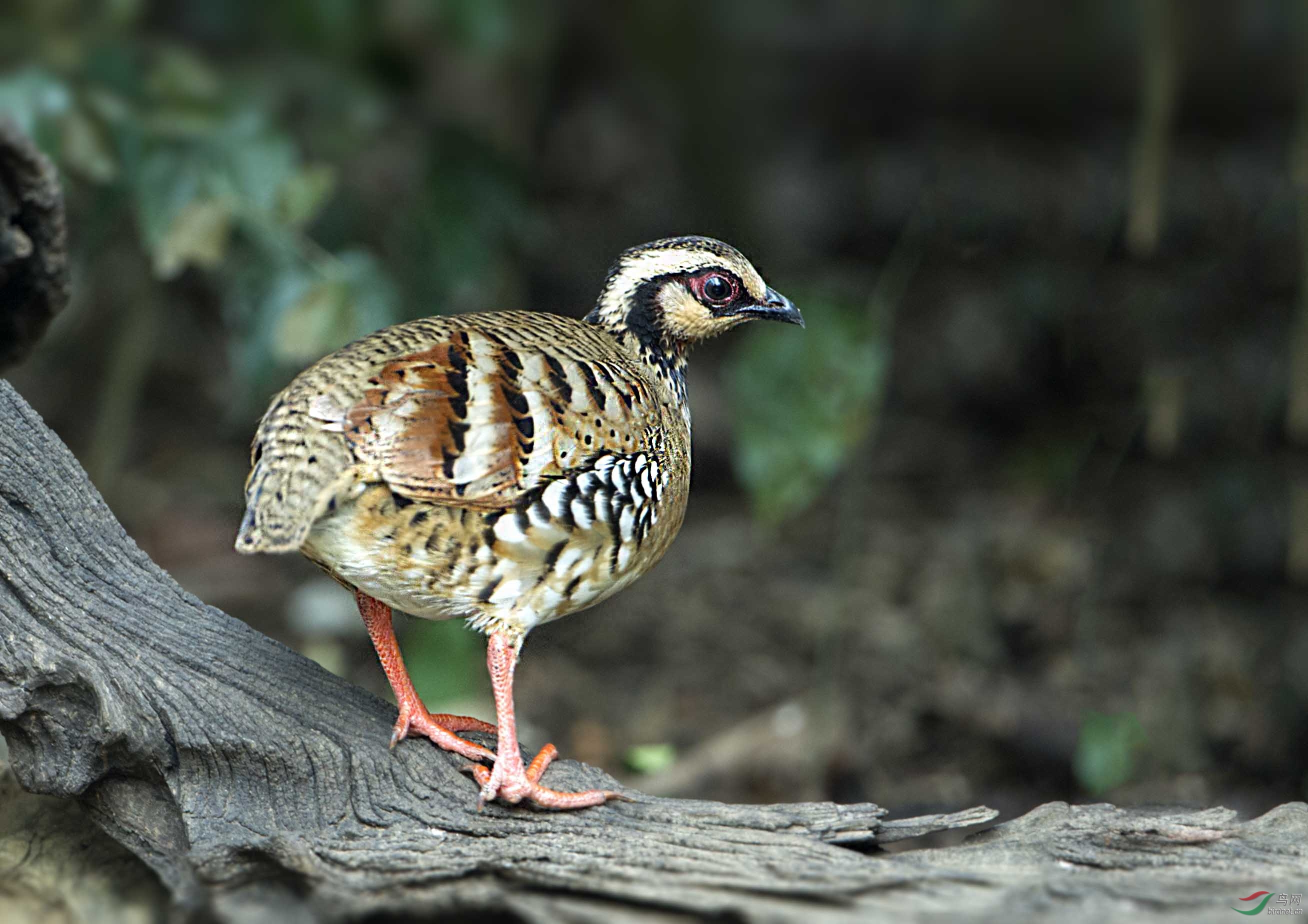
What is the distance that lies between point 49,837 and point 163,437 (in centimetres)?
690

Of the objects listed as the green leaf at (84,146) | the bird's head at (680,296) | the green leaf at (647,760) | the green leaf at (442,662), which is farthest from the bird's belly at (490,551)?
the green leaf at (442,662)

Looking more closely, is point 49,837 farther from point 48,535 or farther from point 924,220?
point 924,220

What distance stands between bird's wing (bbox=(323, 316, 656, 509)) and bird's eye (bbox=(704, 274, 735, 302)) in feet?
2.14

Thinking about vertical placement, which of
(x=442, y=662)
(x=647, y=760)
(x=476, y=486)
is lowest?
(x=476, y=486)

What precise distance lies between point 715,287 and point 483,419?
1.19 meters

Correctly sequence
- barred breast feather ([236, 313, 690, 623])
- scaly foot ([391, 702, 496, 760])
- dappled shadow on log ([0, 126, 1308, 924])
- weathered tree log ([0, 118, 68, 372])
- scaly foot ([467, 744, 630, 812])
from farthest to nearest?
scaly foot ([391, 702, 496, 760]) < scaly foot ([467, 744, 630, 812]) < barred breast feather ([236, 313, 690, 623]) < weathered tree log ([0, 118, 68, 372]) < dappled shadow on log ([0, 126, 1308, 924])

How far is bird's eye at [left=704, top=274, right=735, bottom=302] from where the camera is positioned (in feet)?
15.0

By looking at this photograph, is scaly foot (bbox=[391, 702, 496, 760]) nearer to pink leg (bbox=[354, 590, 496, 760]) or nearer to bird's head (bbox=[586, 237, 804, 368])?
pink leg (bbox=[354, 590, 496, 760])

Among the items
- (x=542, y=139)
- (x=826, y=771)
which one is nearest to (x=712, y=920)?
(x=826, y=771)

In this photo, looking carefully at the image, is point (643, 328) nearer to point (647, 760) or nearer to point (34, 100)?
point (647, 760)

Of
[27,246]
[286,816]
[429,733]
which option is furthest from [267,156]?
[286,816]

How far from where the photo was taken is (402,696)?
4.10 meters

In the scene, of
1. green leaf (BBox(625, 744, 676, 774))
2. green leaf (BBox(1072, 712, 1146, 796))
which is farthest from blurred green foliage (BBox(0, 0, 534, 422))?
green leaf (BBox(1072, 712, 1146, 796))

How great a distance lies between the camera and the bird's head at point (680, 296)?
4570 mm
